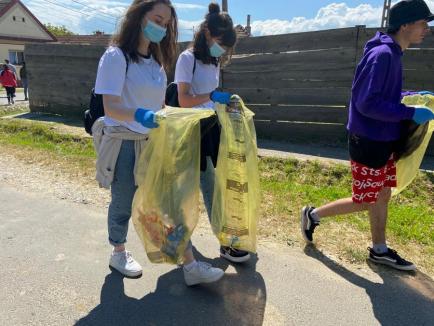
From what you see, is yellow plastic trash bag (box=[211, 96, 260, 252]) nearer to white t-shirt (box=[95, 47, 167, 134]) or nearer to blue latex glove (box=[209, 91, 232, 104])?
blue latex glove (box=[209, 91, 232, 104])

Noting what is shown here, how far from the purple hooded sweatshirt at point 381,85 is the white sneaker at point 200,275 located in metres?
1.38

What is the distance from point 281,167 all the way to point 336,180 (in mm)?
765

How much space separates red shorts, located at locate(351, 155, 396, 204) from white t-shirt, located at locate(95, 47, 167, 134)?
1.40 m

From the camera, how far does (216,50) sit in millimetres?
2961

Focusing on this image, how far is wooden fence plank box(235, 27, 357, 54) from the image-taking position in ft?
19.7

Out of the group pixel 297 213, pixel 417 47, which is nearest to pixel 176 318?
pixel 297 213

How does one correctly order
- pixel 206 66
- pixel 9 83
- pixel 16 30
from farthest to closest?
pixel 16 30 < pixel 9 83 < pixel 206 66

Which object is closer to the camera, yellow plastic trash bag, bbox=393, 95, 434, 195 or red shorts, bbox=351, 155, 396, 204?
red shorts, bbox=351, 155, 396, 204

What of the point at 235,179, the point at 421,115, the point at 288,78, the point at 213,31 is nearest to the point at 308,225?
the point at 235,179

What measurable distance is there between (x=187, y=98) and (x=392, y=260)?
1829 millimetres

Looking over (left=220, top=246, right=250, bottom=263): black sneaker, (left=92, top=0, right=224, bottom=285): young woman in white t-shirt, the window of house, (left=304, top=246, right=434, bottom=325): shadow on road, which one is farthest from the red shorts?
the window of house

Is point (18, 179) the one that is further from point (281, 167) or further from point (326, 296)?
point (326, 296)

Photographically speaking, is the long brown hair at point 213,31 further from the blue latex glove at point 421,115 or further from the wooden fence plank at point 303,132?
the wooden fence plank at point 303,132

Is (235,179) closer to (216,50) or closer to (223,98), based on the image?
(223,98)
